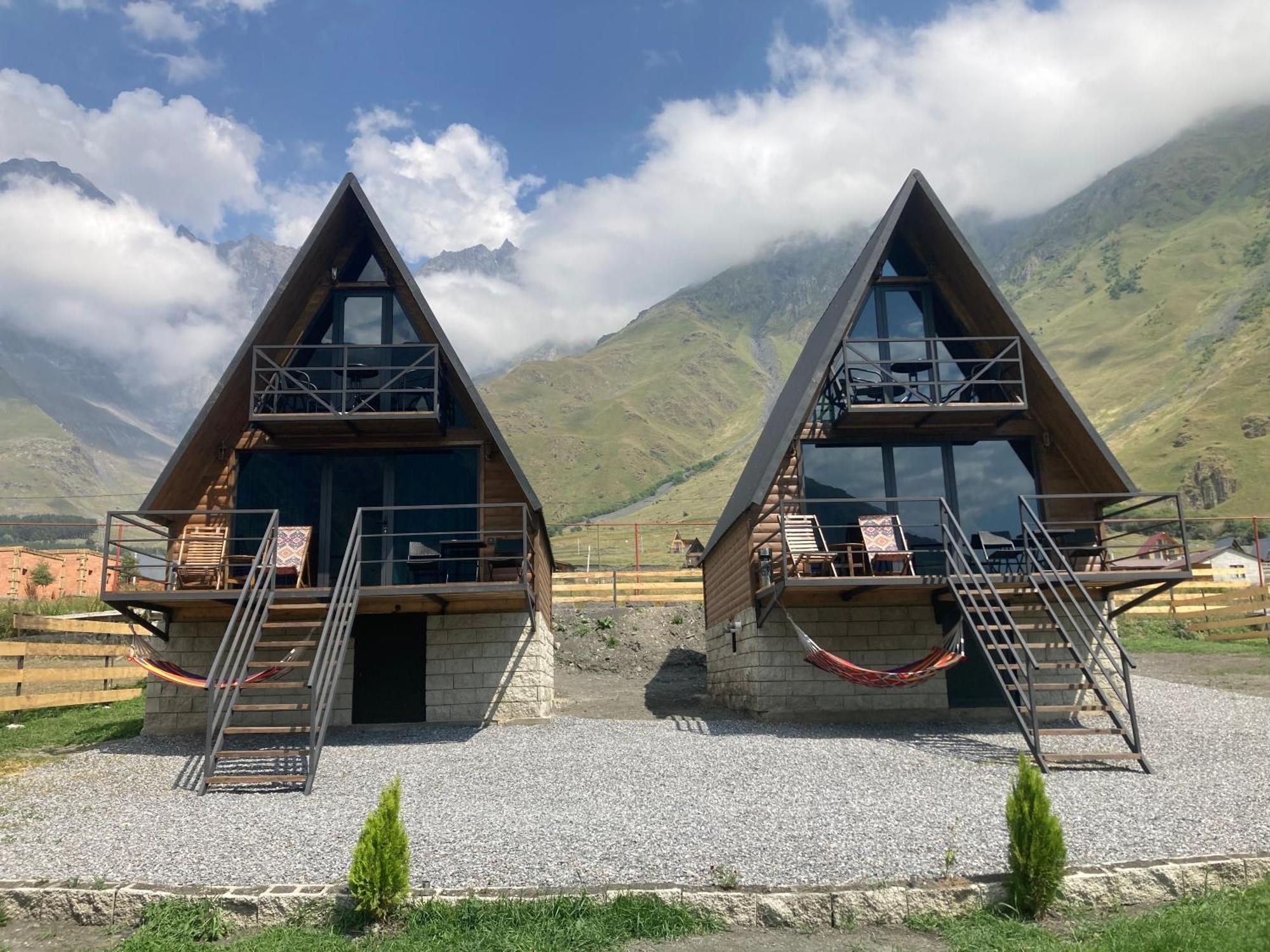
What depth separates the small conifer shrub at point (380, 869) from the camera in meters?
6.17

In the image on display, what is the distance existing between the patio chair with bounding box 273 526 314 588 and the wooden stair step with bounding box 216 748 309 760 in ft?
9.58

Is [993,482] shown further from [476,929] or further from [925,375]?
[476,929]

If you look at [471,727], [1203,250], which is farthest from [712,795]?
[1203,250]

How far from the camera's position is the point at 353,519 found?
1552 cm

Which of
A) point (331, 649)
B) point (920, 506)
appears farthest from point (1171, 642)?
point (331, 649)

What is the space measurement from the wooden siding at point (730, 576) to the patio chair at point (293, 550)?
24.4 ft

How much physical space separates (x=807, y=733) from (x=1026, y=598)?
431 centimetres

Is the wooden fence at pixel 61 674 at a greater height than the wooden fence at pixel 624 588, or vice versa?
the wooden fence at pixel 624 588

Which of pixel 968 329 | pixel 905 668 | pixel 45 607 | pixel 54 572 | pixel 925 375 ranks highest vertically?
pixel 968 329

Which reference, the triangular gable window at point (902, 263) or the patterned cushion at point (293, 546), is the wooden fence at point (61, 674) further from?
the triangular gable window at point (902, 263)

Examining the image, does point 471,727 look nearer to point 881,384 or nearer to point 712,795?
point 712,795

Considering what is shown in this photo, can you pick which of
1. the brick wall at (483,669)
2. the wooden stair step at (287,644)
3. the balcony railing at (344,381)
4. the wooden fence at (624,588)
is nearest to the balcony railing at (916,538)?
the brick wall at (483,669)

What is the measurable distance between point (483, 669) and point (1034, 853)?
994 cm

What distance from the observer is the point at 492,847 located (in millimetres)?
7543
